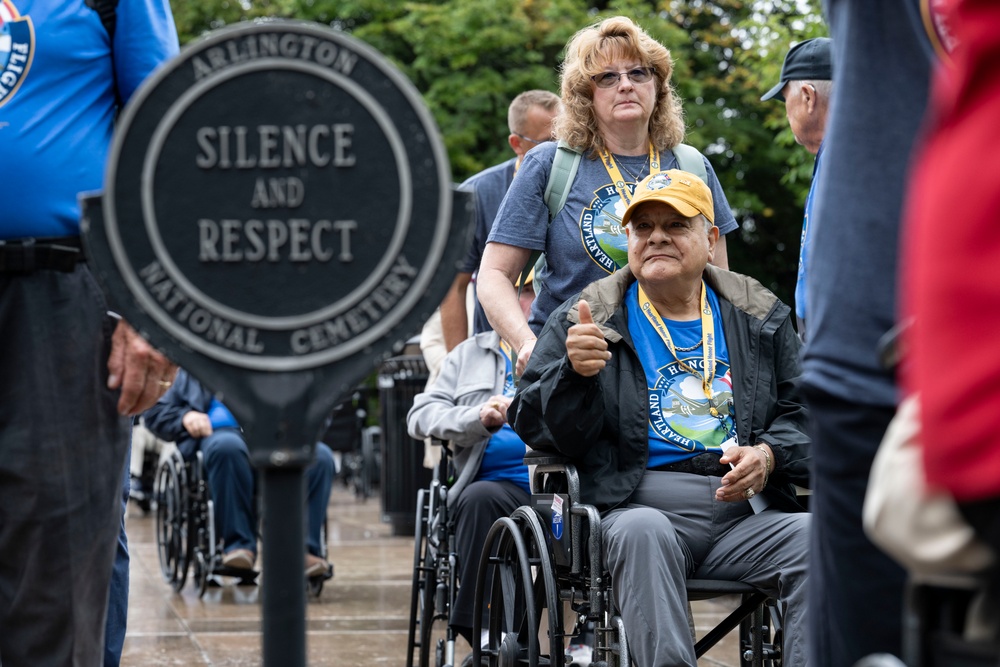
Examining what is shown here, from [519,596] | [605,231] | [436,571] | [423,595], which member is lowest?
[423,595]

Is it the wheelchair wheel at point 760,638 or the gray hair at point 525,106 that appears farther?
the gray hair at point 525,106

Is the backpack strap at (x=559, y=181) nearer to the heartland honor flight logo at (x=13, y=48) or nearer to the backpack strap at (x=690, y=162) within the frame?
the backpack strap at (x=690, y=162)

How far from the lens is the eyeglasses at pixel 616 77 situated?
478 cm

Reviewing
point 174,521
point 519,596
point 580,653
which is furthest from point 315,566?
point 519,596

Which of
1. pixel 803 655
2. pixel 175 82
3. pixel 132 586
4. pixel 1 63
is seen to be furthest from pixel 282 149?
pixel 132 586

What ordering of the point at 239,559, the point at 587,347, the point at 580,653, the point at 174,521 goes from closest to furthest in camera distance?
the point at 587,347 → the point at 580,653 → the point at 239,559 → the point at 174,521

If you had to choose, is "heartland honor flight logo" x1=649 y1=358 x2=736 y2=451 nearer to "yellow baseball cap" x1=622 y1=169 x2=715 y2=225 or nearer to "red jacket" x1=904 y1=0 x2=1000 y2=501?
"yellow baseball cap" x1=622 y1=169 x2=715 y2=225

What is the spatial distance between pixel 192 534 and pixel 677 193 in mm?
5328

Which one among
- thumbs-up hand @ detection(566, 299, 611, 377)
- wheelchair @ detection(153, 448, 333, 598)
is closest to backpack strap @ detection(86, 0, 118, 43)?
thumbs-up hand @ detection(566, 299, 611, 377)

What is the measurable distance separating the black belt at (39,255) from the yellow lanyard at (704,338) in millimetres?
2036

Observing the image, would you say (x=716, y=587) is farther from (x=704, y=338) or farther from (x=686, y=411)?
(x=704, y=338)

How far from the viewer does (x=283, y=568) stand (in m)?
1.76

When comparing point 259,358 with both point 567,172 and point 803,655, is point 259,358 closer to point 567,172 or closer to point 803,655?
point 803,655

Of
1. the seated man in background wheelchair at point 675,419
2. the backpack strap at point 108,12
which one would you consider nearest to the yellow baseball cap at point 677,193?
the seated man in background wheelchair at point 675,419
